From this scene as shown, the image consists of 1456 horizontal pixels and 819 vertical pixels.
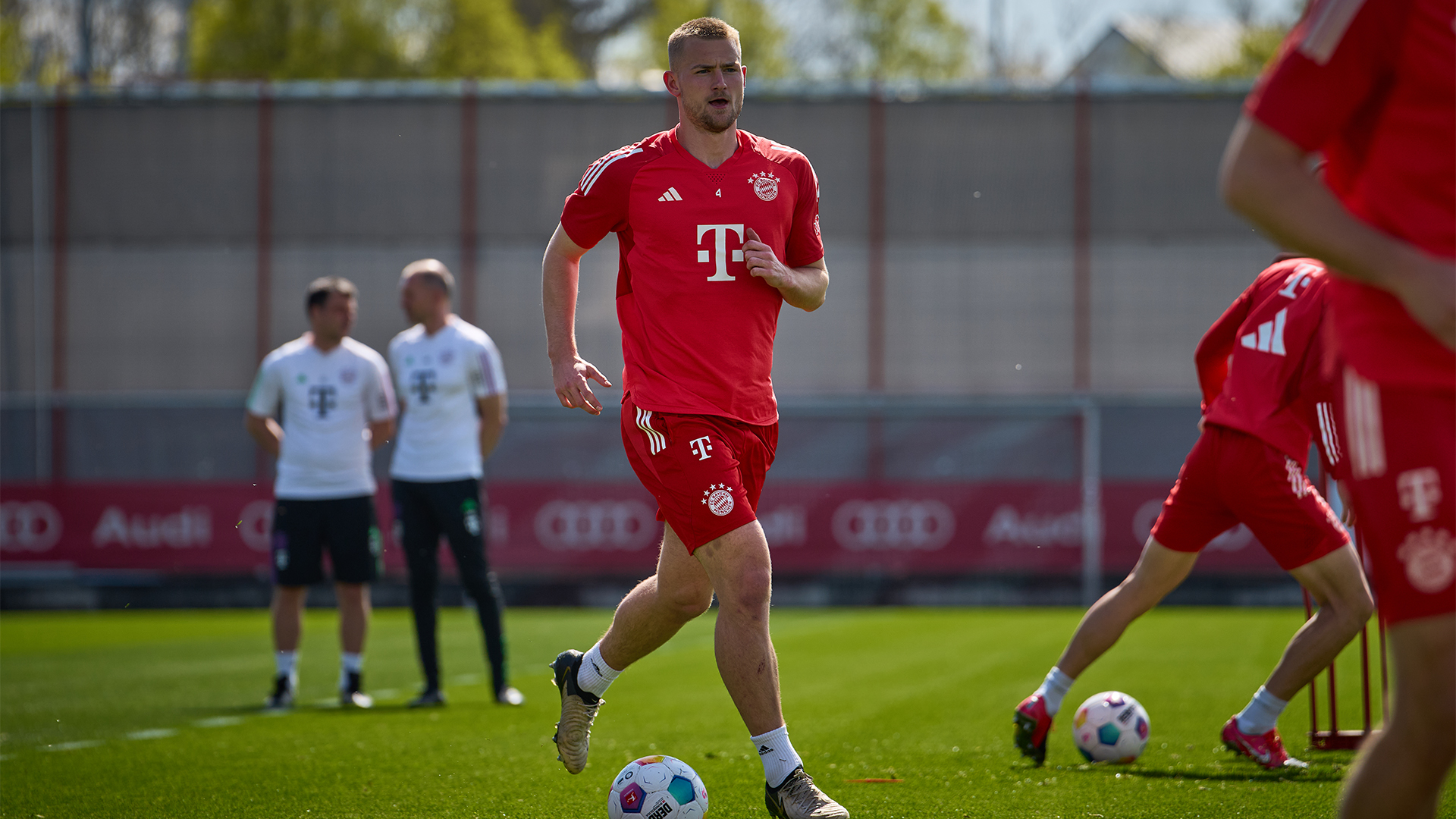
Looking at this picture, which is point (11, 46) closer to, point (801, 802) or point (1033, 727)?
point (1033, 727)

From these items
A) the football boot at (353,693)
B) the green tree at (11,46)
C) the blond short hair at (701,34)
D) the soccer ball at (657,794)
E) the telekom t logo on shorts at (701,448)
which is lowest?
the football boot at (353,693)

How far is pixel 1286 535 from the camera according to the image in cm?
511

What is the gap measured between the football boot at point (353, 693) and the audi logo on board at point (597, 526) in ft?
26.9

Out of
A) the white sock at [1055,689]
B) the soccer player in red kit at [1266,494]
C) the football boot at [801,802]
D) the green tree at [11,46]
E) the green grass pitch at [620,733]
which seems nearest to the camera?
the football boot at [801,802]

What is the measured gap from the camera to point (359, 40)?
3544 centimetres

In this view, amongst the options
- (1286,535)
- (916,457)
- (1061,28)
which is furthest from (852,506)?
(1061,28)

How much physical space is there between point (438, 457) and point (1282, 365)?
4819mm

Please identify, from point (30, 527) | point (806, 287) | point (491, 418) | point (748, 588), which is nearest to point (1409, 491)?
point (748, 588)

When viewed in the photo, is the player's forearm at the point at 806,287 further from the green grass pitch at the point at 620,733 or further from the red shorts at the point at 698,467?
the green grass pitch at the point at 620,733

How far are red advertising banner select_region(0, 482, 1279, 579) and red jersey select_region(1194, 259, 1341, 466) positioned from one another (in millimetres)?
11209

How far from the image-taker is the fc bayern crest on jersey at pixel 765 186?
441 cm

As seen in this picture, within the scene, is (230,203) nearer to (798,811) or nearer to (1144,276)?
(1144,276)

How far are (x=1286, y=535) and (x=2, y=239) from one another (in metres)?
22.4

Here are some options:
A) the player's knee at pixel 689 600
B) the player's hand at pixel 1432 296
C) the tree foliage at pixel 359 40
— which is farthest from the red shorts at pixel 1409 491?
the tree foliage at pixel 359 40
